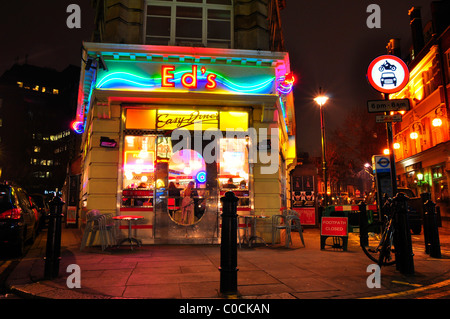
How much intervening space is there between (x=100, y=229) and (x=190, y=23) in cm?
702

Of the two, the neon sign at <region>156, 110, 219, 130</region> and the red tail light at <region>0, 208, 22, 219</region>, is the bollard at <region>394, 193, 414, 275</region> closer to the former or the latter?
the neon sign at <region>156, 110, 219, 130</region>

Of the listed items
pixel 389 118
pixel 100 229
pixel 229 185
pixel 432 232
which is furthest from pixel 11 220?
pixel 432 232

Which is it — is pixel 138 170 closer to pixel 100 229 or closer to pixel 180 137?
pixel 180 137

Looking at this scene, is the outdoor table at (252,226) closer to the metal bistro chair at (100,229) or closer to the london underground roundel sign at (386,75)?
the metal bistro chair at (100,229)

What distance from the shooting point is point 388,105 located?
23.0 feet

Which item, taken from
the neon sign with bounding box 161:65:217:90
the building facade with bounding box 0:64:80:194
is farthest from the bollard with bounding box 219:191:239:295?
the building facade with bounding box 0:64:80:194

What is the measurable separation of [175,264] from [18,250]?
4.00 metres

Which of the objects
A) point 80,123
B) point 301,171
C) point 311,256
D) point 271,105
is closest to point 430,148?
point 301,171

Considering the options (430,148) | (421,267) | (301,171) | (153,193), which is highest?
(430,148)

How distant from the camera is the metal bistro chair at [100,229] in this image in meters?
8.12

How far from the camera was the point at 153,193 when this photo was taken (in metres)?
9.52

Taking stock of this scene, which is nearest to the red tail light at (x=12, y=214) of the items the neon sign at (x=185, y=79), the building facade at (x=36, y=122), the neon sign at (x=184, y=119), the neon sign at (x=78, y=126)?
the neon sign at (x=184, y=119)
